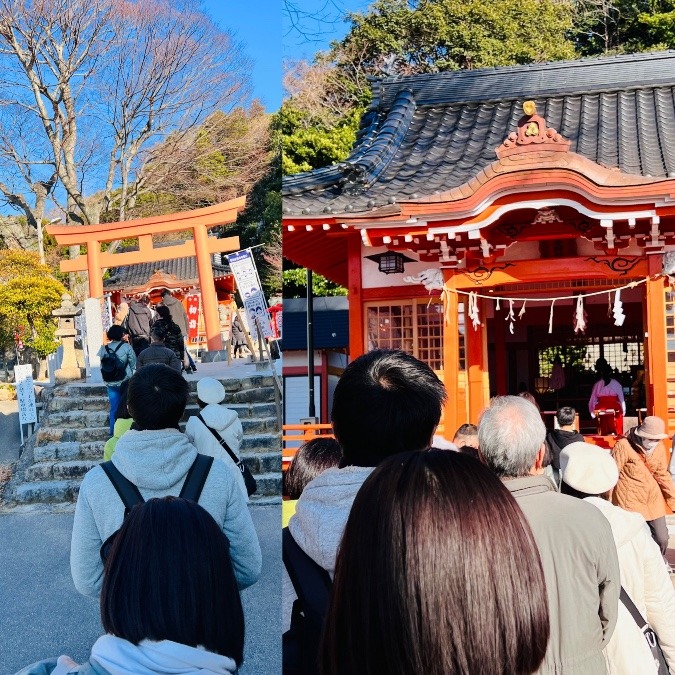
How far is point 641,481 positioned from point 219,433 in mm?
1650

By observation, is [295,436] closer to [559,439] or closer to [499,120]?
[559,439]

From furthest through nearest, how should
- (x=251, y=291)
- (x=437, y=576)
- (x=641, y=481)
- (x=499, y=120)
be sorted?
(x=499, y=120)
(x=641, y=481)
(x=251, y=291)
(x=437, y=576)

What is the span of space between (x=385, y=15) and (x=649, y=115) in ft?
5.20

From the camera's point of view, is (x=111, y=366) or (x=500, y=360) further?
(x=500, y=360)

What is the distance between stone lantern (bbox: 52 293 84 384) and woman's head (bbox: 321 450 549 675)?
0.69 meters

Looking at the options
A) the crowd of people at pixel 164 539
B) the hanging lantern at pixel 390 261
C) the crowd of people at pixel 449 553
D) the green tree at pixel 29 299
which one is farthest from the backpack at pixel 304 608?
the hanging lantern at pixel 390 261

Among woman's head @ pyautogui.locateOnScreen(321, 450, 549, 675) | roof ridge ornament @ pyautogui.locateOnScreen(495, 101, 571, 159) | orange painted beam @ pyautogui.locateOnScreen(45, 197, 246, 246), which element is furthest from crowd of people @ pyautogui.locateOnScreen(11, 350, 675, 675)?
roof ridge ornament @ pyautogui.locateOnScreen(495, 101, 571, 159)

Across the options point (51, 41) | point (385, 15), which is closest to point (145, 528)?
point (51, 41)

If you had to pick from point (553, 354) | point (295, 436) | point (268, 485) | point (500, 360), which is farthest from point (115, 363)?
point (553, 354)

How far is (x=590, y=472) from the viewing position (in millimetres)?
1701

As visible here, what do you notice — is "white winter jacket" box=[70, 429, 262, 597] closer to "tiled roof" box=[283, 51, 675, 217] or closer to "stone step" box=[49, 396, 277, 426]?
"stone step" box=[49, 396, 277, 426]

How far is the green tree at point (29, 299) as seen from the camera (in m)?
1.25

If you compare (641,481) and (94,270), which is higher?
(94,270)

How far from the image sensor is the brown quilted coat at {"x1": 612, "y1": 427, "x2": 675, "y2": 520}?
2322 millimetres
